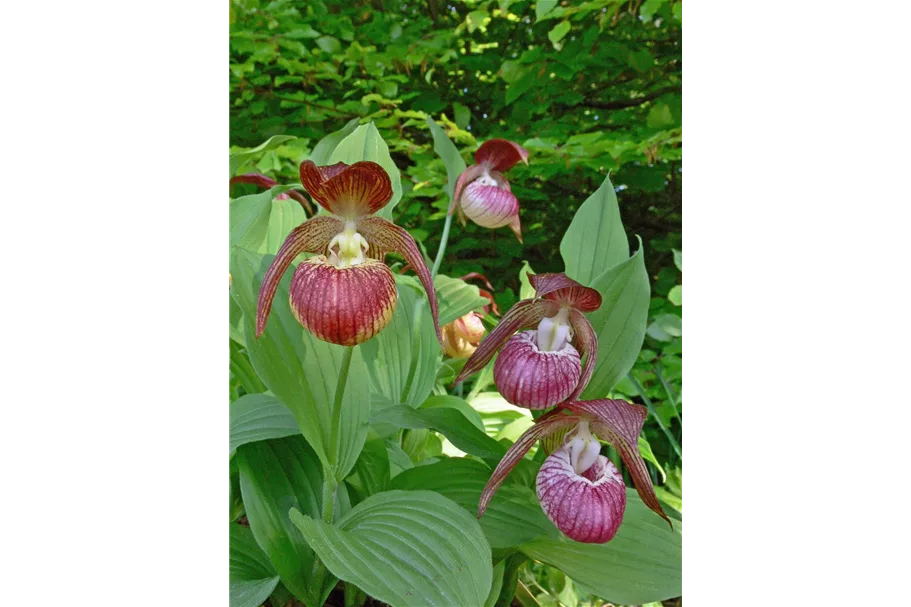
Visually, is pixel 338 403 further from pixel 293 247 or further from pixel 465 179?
pixel 465 179

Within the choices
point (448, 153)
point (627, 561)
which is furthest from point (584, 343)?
point (448, 153)

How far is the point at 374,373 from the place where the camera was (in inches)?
62.4

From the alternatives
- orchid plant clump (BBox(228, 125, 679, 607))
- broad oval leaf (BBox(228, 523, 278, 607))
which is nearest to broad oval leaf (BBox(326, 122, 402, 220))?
orchid plant clump (BBox(228, 125, 679, 607))

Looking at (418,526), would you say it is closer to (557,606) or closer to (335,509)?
(335,509)

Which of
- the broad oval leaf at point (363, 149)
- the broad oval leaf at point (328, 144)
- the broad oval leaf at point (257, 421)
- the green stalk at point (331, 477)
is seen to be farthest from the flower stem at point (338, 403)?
the broad oval leaf at point (328, 144)

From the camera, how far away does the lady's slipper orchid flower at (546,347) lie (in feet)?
4.01

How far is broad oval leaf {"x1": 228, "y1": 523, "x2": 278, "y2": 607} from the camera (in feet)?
3.91

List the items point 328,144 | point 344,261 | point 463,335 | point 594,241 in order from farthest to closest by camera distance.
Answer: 1. point 463,335
2. point 328,144
3. point 594,241
4. point 344,261

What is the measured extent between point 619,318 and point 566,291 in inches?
5.6

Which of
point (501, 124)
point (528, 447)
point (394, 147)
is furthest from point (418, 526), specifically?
point (501, 124)

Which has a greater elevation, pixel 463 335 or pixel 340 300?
pixel 340 300

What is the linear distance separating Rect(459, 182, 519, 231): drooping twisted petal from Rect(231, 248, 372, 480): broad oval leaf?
24.9 inches

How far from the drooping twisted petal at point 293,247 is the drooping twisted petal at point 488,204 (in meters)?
0.64

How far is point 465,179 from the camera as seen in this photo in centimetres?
171
